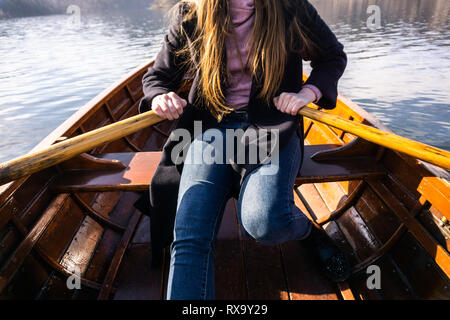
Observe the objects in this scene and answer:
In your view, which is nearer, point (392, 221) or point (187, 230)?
point (187, 230)

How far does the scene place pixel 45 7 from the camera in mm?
47438

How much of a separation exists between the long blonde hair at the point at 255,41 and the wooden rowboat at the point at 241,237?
0.62 m

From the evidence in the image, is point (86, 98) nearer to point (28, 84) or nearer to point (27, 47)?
point (28, 84)

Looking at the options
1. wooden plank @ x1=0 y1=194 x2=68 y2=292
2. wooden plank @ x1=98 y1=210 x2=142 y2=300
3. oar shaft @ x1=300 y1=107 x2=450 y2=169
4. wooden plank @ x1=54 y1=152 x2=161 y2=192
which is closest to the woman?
oar shaft @ x1=300 y1=107 x2=450 y2=169

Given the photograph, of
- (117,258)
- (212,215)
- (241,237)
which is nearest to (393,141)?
(212,215)

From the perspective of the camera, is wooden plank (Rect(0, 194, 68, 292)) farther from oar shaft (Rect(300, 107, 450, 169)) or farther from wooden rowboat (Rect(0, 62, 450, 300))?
oar shaft (Rect(300, 107, 450, 169))

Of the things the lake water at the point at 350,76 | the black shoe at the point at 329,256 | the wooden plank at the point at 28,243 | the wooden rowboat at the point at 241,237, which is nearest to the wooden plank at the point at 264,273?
the wooden rowboat at the point at 241,237

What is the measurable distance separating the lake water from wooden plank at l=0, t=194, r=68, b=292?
4.97 metres

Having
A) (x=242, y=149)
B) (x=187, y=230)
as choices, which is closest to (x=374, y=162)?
(x=242, y=149)

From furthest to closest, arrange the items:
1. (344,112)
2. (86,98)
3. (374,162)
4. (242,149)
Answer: (86,98) < (344,112) < (374,162) < (242,149)

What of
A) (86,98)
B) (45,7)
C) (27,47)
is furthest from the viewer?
(45,7)

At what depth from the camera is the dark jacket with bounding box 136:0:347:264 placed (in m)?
1.54

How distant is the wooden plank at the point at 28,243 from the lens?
142 centimetres

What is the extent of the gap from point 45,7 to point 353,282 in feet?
196
